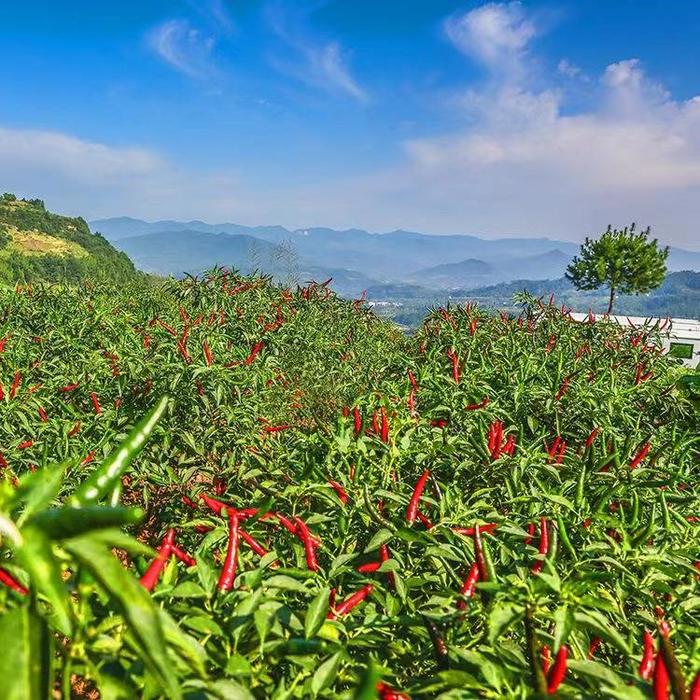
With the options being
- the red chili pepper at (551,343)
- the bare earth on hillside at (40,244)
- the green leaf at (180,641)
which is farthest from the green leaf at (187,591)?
the bare earth on hillside at (40,244)

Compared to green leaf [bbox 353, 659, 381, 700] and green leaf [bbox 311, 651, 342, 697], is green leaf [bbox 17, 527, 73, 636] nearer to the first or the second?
green leaf [bbox 353, 659, 381, 700]

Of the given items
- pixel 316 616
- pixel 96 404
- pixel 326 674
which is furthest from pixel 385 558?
pixel 96 404

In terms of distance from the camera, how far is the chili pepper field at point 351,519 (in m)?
0.96

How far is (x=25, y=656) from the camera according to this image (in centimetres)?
70

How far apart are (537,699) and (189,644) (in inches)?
25.8

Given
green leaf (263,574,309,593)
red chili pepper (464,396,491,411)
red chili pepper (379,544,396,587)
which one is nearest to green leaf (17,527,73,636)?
green leaf (263,574,309,593)

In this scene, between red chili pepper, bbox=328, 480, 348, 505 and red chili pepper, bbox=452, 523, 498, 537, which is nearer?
red chili pepper, bbox=452, 523, 498, 537

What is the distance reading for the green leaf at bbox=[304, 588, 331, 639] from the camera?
52.9 inches

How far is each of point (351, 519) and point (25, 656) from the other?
1.82 metres

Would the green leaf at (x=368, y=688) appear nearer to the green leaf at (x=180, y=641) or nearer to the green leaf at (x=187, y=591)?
the green leaf at (x=180, y=641)

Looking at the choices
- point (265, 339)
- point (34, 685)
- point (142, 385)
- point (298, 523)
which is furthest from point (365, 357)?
point (34, 685)

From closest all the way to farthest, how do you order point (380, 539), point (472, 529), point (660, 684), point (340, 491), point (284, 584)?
1. point (660, 684)
2. point (284, 584)
3. point (380, 539)
4. point (472, 529)
5. point (340, 491)

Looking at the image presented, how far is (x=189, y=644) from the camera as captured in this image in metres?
0.97

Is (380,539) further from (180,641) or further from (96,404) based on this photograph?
(96,404)
